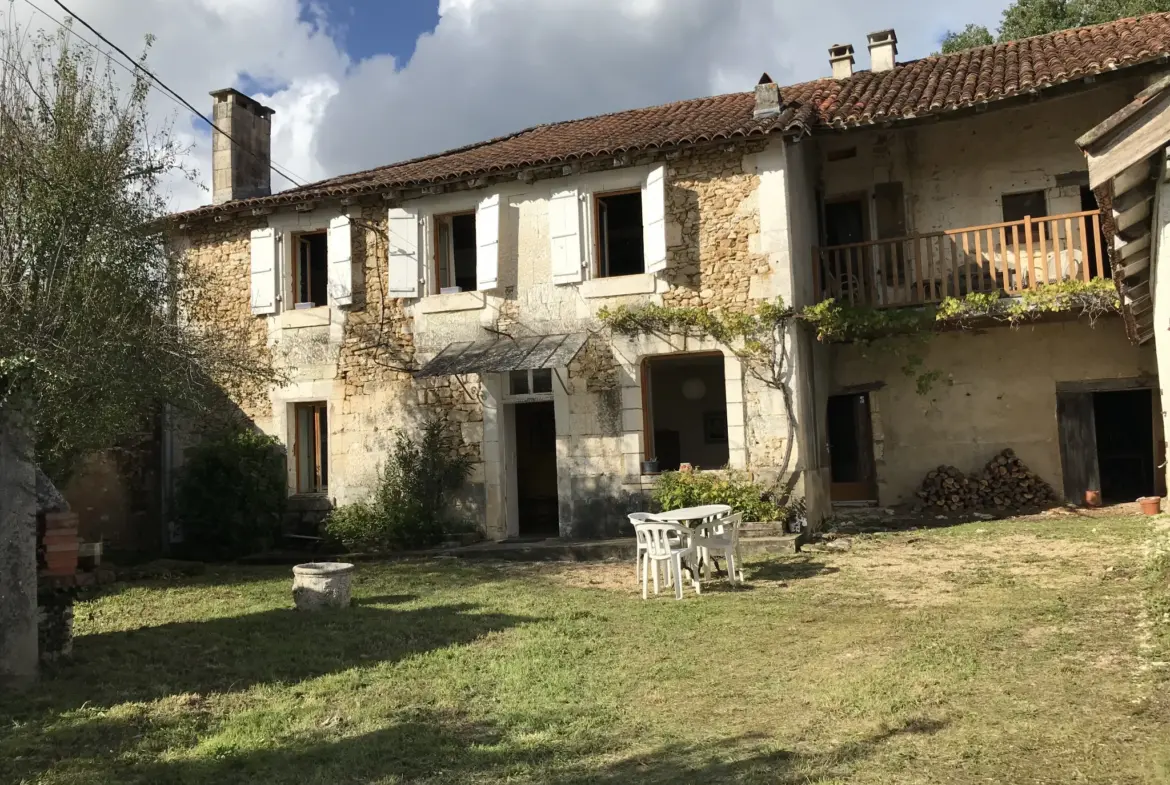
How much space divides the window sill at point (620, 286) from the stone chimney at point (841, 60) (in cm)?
528

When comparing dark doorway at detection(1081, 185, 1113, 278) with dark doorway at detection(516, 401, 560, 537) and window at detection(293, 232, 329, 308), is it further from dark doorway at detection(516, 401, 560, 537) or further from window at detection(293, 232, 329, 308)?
window at detection(293, 232, 329, 308)

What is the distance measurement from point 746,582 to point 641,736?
13.4ft

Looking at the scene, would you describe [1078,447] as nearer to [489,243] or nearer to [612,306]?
[612,306]

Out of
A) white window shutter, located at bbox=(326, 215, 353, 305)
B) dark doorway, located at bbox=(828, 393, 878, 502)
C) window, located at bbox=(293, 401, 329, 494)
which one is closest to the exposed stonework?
dark doorway, located at bbox=(828, 393, 878, 502)

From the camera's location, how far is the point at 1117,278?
19.7ft

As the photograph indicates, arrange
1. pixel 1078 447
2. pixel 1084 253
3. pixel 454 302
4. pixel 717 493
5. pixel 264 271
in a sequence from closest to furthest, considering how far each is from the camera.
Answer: pixel 717 493, pixel 1084 253, pixel 1078 447, pixel 454 302, pixel 264 271

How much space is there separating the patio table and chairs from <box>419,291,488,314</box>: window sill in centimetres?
494

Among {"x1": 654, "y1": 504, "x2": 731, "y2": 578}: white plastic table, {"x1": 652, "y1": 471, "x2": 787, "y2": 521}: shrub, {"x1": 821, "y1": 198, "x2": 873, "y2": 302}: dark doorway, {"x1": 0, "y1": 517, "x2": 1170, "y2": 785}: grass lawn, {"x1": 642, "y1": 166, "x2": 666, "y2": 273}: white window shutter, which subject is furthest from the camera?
{"x1": 821, "y1": 198, "x2": 873, "y2": 302}: dark doorway

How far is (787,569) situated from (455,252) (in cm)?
732

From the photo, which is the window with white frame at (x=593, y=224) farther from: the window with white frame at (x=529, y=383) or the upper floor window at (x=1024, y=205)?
the upper floor window at (x=1024, y=205)

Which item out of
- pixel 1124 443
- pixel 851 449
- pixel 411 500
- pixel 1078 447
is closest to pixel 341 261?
pixel 411 500

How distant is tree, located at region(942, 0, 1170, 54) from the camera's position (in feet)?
61.6

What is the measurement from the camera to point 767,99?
10.8 metres

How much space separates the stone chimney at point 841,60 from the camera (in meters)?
13.5
